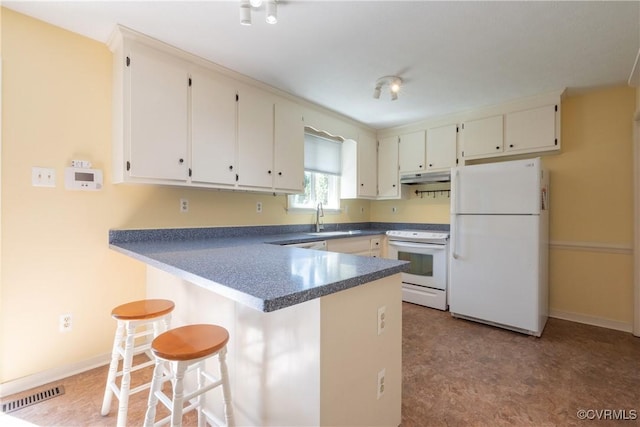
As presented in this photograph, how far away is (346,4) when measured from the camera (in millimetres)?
1694

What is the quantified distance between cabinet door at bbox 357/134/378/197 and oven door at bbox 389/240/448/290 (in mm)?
820

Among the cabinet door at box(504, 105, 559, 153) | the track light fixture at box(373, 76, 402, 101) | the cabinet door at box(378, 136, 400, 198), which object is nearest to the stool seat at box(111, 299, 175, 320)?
the track light fixture at box(373, 76, 402, 101)

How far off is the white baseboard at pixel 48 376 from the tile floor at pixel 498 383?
0.16ft

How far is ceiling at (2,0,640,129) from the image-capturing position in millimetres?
1737

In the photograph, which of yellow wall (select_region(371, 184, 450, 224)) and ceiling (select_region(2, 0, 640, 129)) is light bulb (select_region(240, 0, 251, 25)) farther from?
yellow wall (select_region(371, 184, 450, 224))

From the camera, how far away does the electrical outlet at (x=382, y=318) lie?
4.24 feet

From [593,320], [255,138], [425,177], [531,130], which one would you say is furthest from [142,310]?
[593,320]

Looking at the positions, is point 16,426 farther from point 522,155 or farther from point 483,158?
point 522,155

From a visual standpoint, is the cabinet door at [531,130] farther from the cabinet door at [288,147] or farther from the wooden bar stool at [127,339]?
Result: the wooden bar stool at [127,339]

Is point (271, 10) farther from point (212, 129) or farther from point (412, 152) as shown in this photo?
point (412, 152)

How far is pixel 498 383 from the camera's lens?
193 cm

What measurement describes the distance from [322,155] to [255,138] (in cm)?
126

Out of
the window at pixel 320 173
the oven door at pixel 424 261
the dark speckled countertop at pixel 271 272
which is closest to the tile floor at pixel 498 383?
the oven door at pixel 424 261

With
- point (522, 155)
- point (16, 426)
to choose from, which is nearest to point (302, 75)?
point (522, 155)
